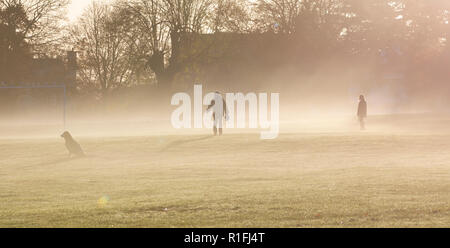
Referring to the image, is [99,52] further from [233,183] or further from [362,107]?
[233,183]

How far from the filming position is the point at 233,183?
57.0 feet

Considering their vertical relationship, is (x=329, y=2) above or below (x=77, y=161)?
above

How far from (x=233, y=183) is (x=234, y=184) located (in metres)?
0.30

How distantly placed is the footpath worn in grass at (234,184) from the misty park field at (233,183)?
0.03 metres

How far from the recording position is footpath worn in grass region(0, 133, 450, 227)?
11.6 meters

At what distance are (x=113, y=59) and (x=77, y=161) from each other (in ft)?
169

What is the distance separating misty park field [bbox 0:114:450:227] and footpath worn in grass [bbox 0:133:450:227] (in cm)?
→ 3

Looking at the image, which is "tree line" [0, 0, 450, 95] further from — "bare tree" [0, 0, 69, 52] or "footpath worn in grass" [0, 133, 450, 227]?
"footpath worn in grass" [0, 133, 450, 227]

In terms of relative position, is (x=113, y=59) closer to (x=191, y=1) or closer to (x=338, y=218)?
(x=191, y=1)

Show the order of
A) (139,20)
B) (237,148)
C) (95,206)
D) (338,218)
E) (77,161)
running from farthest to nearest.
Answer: (139,20), (237,148), (77,161), (95,206), (338,218)

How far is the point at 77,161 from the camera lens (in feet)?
88.2

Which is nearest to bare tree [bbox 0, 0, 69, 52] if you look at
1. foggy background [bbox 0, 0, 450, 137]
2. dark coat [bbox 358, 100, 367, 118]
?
foggy background [bbox 0, 0, 450, 137]

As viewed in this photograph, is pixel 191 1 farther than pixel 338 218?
Yes
